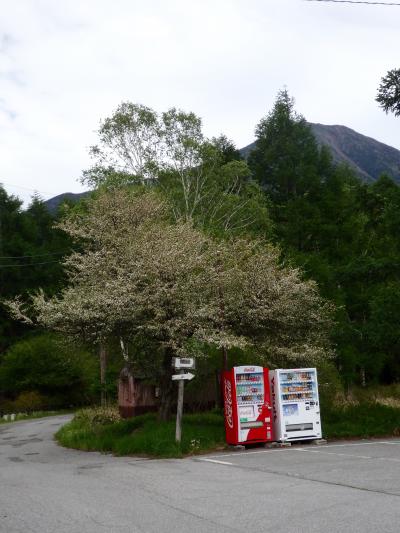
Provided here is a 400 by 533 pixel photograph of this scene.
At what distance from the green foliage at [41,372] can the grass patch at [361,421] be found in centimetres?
3083

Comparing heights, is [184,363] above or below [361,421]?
above

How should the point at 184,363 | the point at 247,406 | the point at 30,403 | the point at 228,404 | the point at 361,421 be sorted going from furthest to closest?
1. the point at 30,403
2. the point at 361,421
3. the point at 228,404
4. the point at 247,406
5. the point at 184,363

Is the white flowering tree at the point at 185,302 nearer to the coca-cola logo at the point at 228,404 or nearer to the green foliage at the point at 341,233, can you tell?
the coca-cola logo at the point at 228,404

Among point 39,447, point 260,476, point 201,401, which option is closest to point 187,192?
point 201,401

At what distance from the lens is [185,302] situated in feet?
60.5

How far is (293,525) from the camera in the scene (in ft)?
24.9

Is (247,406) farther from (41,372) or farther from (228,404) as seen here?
(41,372)

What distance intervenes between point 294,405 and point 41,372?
3500 cm

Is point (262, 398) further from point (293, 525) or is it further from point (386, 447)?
point (293, 525)

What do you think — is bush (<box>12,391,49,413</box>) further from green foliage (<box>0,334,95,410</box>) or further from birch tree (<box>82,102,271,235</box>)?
birch tree (<box>82,102,271,235</box>)

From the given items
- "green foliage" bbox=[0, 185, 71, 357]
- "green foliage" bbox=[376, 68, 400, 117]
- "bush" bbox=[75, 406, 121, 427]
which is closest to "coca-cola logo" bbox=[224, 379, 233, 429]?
"bush" bbox=[75, 406, 121, 427]

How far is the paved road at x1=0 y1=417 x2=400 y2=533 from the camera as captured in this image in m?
7.87

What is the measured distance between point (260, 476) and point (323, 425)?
8.42 meters

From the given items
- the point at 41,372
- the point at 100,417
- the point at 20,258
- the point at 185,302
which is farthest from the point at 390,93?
the point at 20,258
